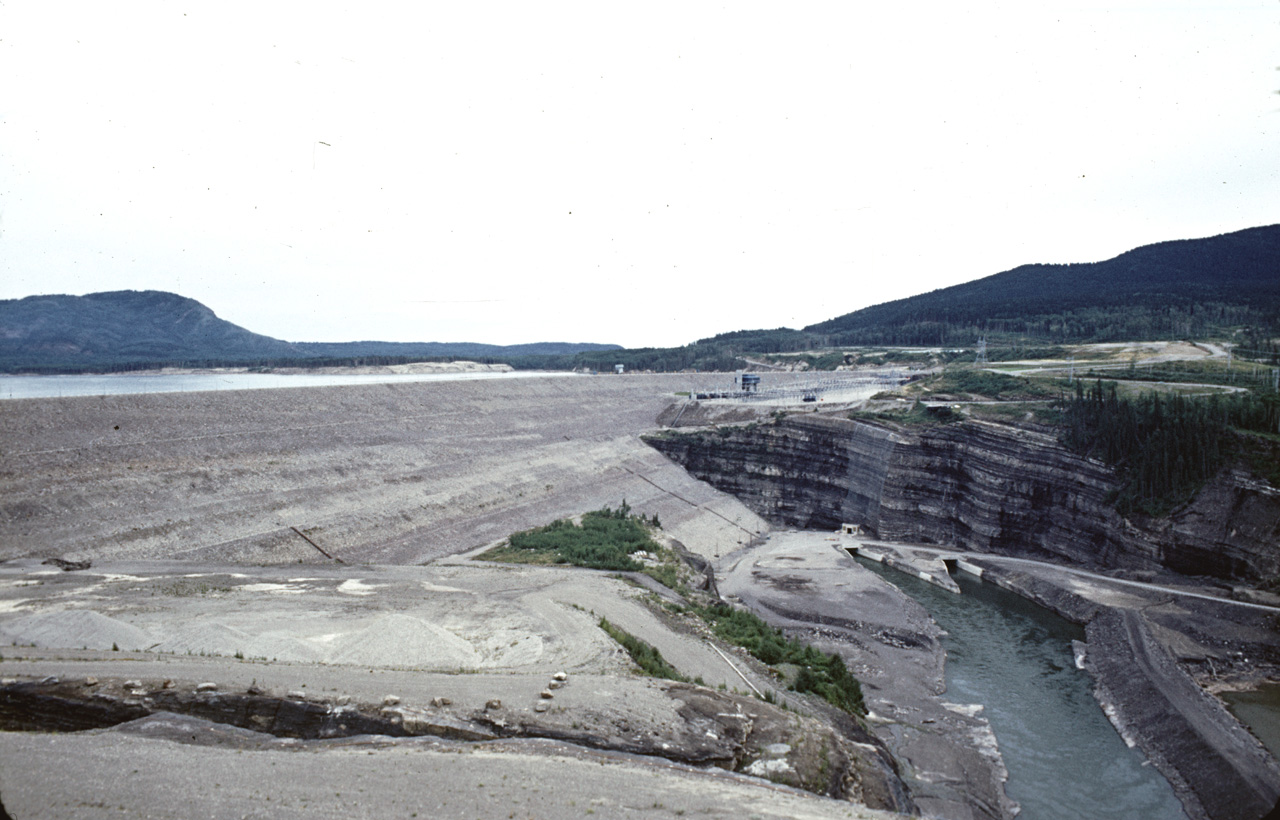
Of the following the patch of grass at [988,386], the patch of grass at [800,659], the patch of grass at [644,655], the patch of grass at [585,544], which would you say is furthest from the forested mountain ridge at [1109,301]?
the patch of grass at [644,655]

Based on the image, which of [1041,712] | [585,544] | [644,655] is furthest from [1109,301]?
[644,655]

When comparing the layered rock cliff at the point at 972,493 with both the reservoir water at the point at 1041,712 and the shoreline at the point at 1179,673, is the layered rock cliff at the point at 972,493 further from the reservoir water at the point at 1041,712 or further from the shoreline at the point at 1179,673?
the reservoir water at the point at 1041,712

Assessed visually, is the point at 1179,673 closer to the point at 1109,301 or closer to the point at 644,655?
the point at 644,655

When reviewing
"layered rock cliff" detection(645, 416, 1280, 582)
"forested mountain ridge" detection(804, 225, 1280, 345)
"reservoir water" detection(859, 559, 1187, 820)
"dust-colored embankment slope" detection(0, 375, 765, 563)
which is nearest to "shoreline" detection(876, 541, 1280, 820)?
"reservoir water" detection(859, 559, 1187, 820)

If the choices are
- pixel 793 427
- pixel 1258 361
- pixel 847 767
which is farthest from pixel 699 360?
pixel 847 767

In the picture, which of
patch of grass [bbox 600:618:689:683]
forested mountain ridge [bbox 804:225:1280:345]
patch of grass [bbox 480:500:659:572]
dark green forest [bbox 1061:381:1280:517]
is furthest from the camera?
forested mountain ridge [bbox 804:225:1280:345]

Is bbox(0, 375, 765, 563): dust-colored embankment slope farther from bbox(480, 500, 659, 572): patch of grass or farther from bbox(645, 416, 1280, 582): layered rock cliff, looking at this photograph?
bbox(645, 416, 1280, 582): layered rock cliff

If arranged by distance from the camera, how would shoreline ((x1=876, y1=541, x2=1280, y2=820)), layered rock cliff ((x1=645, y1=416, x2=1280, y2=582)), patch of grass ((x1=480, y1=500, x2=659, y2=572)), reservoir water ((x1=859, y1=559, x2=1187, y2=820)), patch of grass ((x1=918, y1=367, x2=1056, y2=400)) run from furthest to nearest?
patch of grass ((x1=918, y1=367, x2=1056, y2=400))
layered rock cliff ((x1=645, y1=416, x2=1280, y2=582))
patch of grass ((x1=480, y1=500, x2=659, y2=572))
shoreline ((x1=876, y1=541, x2=1280, y2=820))
reservoir water ((x1=859, y1=559, x2=1187, y2=820))
